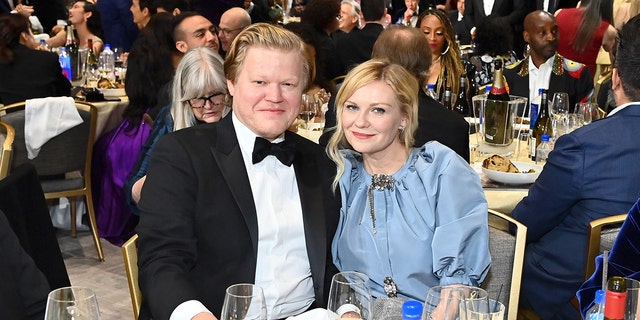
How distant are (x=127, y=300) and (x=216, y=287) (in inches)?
83.6

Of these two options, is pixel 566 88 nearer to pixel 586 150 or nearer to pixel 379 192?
pixel 586 150

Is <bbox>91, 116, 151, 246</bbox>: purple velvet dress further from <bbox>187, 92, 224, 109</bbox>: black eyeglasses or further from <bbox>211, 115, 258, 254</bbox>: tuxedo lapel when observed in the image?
<bbox>211, 115, 258, 254</bbox>: tuxedo lapel

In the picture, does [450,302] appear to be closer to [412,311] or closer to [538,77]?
[412,311]

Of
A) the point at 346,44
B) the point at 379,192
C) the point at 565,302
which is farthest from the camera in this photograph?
the point at 346,44

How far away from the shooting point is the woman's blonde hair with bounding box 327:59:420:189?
7.92ft

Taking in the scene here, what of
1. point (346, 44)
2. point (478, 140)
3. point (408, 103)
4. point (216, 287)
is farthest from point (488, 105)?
point (346, 44)

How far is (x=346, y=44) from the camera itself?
698cm

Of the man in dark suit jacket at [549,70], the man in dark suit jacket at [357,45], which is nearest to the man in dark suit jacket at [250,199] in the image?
the man in dark suit jacket at [549,70]

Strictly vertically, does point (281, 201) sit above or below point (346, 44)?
above

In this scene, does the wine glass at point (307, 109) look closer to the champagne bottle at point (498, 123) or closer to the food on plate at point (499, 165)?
the champagne bottle at point (498, 123)

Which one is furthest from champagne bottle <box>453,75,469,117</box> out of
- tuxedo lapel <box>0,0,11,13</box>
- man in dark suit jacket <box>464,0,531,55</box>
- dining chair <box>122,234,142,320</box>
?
tuxedo lapel <box>0,0,11,13</box>

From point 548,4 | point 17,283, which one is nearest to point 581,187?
Answer: point 17,283

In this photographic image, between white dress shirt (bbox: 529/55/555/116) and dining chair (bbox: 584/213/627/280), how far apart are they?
2490 mm

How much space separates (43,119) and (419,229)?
8.62ft
